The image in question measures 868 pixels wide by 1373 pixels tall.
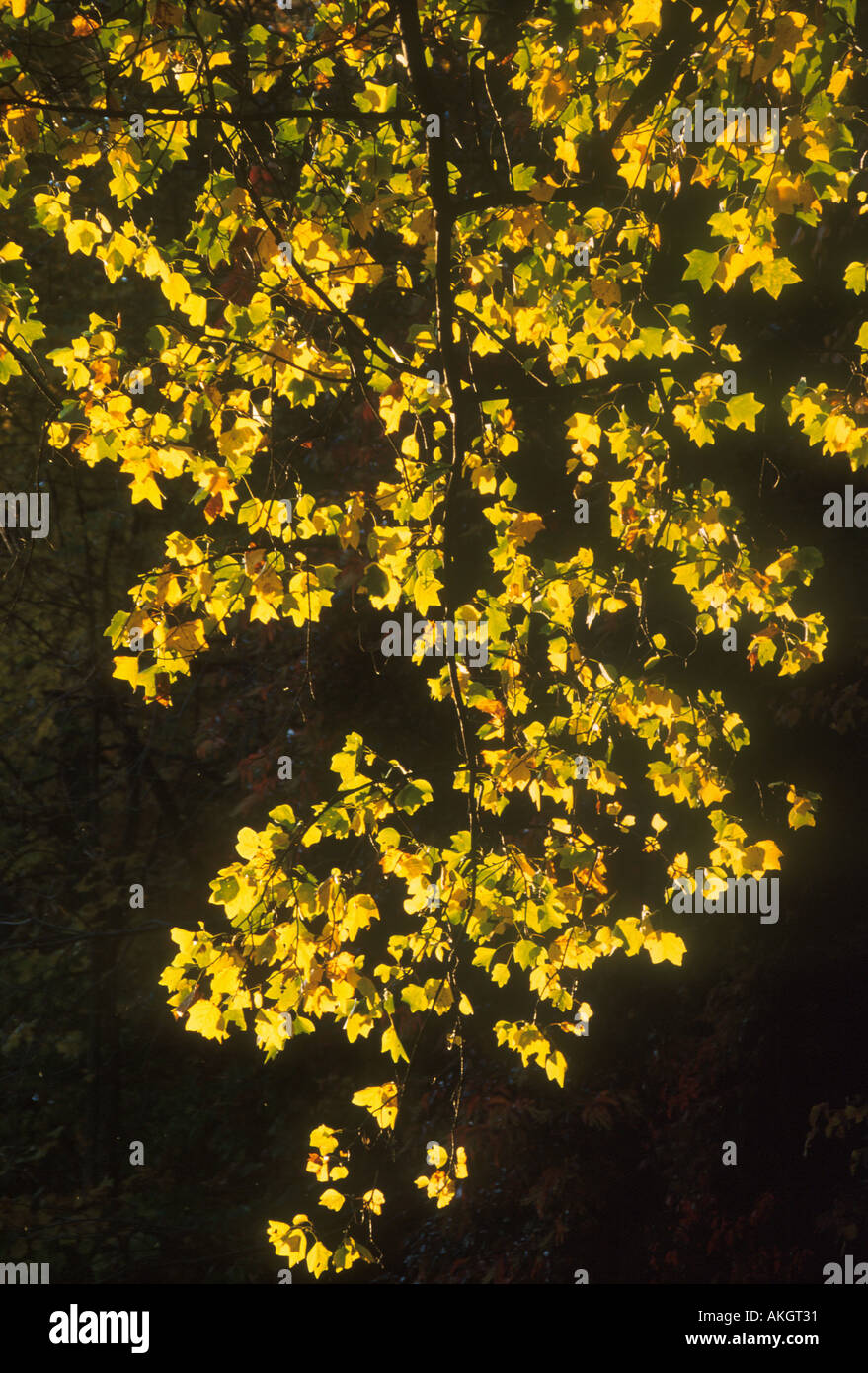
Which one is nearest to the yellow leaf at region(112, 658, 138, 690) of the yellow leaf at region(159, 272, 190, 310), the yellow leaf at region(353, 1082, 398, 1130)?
the yellow leaf at region(159, 272, 190, 310)

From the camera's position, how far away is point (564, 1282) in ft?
20.8

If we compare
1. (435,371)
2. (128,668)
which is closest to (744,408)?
(435,371)

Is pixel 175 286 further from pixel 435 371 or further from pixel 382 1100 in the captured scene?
pixel 382 1100

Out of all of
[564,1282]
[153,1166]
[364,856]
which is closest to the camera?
[564,1282]

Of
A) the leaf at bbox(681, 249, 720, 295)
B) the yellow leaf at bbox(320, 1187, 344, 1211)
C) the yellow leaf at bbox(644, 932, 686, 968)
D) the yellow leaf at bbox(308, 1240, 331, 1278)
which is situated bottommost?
the yellow leaf at bbox(308, 1240, 331, 1278)

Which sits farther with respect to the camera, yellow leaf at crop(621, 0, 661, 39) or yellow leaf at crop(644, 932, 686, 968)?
yellow leaf at crop(644, 932, 686, 968)

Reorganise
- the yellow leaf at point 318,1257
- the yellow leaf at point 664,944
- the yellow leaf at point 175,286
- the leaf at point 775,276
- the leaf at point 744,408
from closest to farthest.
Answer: the leaf at point 775,276
the yellow leaf at point 175,286
the yellow leaf at point 318,1257
the leaf at point 744,408
the yellow leaf at point 664,944

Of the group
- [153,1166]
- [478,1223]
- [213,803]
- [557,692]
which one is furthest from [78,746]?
[557,692]

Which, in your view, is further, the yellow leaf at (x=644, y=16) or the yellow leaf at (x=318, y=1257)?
the yellow leaf at (x=318, y=1257)

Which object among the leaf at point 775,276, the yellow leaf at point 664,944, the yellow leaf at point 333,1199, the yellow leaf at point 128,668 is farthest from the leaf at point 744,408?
the yellow leaf at point 333,1199

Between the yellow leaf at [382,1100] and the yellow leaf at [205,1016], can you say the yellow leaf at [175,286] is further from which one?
the yellow leaf at [382,1100]

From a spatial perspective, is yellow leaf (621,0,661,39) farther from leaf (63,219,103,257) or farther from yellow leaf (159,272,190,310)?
leaf (63,219,103,257)
